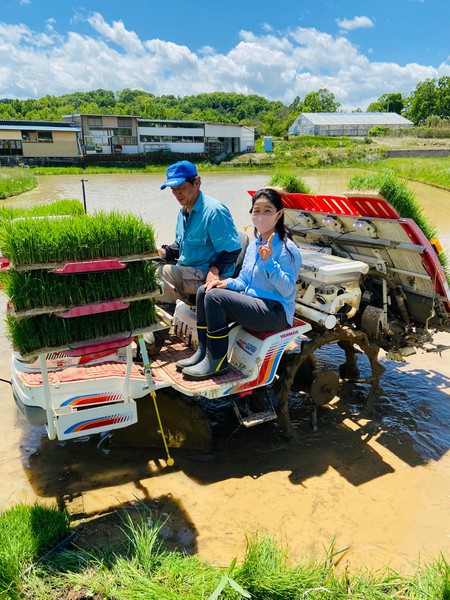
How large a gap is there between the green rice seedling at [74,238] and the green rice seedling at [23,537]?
5.60ft

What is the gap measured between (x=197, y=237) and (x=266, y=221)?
84 cm

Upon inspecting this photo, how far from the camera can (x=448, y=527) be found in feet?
12.2

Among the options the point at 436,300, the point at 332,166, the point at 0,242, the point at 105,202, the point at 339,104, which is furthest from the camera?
the point at 339,104

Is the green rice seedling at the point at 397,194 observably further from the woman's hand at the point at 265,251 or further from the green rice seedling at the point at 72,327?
the green rice seedling at the point at 72,327

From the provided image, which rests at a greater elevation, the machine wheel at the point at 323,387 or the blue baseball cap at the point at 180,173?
the blue baseball cap at the point at 180,173

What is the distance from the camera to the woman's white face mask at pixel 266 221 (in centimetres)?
386

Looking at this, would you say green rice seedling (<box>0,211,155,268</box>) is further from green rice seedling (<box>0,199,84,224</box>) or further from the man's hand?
the man's hand

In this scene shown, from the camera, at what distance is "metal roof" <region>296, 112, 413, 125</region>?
Result: 87.4 meters

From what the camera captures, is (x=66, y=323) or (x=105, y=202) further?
(x=105, y=202)

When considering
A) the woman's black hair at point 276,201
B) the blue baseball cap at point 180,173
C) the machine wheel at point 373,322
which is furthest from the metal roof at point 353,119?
the woman's black hair at point 276,201

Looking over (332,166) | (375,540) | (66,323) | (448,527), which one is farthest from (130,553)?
(332,166)

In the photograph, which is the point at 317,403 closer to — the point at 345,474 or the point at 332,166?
the point at 345,474

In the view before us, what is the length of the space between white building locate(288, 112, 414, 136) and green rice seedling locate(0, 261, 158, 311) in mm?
89920

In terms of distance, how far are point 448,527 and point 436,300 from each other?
6.81ft
